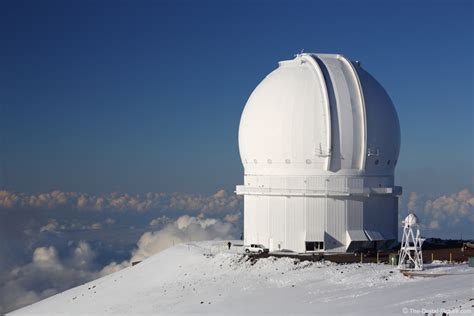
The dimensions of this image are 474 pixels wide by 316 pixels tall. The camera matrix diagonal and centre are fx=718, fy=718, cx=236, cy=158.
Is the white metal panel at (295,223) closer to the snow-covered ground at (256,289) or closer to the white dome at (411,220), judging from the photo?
the snow-covered ground at (256,289)

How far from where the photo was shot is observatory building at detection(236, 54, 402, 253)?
42.9 m

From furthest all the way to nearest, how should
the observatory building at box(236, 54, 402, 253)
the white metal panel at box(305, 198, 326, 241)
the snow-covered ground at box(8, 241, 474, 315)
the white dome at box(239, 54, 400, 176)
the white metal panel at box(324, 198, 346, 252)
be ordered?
1. the white metal panel at box(324, 198, 346, 252)
2. the white metal panel at box(305, 198, 326, 241)
3. the observatory building at box(236, 54, 402, 253)
4. the white dome at box(239, 54, 400, 176)
5. the snow-covered ground at box(8, 241, 474, 315)

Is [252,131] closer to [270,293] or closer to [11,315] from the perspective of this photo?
[270,293]

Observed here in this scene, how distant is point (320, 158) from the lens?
42.8 metres

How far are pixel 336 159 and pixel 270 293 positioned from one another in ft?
38.1

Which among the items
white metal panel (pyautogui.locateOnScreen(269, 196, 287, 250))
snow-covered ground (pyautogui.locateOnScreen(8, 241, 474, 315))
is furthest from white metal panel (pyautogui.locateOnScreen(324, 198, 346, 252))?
snow-covered ground (pyautogui.locateOnScreen(8, 241, 474, 315))

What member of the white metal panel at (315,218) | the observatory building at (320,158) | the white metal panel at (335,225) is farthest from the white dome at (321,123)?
the white metal panel at (335,225)

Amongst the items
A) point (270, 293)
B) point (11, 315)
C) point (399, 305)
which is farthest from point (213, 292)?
point (11, 315)

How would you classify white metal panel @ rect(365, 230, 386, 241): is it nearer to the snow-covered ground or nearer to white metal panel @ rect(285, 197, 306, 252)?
white metal panel @ rect(285, 197, 306, 252)

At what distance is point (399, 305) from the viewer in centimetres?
2853

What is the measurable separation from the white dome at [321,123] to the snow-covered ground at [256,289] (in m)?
6.59

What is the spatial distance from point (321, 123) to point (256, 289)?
11806mm

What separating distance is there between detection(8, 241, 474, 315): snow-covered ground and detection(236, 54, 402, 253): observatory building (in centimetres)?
401

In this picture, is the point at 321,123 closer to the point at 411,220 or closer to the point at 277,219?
the point at 277,219
